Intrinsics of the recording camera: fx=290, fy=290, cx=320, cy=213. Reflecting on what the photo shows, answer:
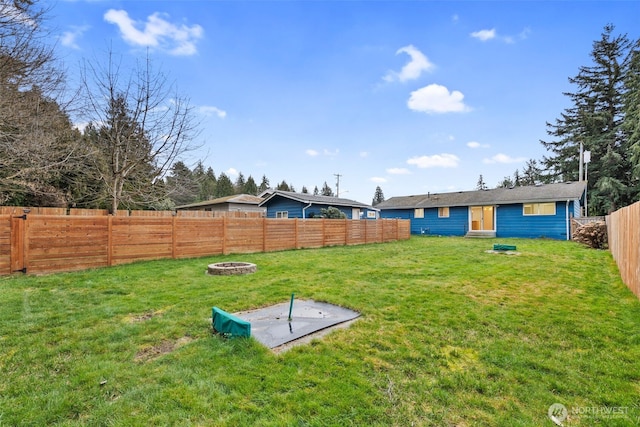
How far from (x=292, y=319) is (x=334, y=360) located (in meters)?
1.28

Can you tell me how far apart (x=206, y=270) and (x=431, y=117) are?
14510mm

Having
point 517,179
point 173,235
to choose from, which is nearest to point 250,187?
point 517,179

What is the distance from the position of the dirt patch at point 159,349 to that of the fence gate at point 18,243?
6152 mm

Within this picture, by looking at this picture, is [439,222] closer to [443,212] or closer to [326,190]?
[443,212]

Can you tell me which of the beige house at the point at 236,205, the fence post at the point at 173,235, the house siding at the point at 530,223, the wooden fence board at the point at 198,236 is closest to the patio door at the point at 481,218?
the house siding at the point at 530,223

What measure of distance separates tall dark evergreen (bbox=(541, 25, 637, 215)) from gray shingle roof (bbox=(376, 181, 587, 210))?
837 centimetres

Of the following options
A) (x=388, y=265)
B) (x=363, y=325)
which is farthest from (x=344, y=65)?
(x=363, y=325)

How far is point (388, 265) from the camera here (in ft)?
26.9

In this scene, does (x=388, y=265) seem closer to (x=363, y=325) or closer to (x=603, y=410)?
(x=363, y=325)

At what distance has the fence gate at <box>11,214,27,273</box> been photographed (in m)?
6.51

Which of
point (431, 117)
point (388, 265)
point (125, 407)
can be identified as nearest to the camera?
point (125, 407)

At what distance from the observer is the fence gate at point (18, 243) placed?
6.51 m

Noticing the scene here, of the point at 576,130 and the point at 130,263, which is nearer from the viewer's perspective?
the point at 130,263

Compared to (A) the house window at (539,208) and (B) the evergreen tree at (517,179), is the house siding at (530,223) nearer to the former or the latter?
(A) the house window at (539,208)
